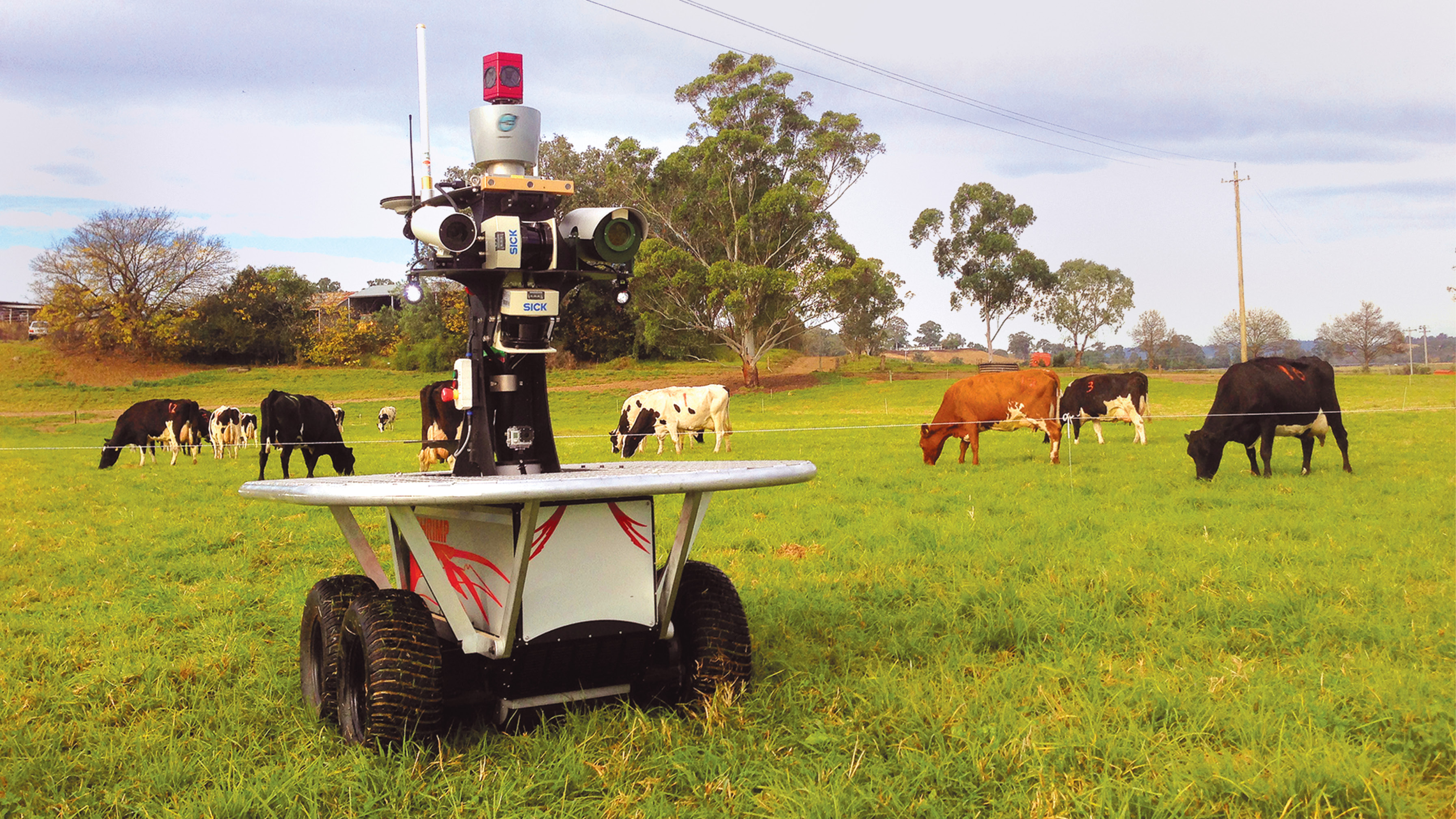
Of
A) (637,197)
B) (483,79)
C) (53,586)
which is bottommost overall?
(53,586)

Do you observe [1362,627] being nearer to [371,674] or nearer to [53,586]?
[371,674]

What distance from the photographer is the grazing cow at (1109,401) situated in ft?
59.1

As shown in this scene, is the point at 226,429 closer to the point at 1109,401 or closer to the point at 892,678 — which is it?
the point at 1109,401

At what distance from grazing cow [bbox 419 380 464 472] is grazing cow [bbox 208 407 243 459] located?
4216mm

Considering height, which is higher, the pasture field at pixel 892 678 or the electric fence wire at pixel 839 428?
the electric fence wire at pixel 839 428

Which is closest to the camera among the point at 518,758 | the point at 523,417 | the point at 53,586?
the point at 518,758

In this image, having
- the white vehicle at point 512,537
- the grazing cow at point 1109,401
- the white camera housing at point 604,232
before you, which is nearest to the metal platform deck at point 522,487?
the white vehicle at point 512,537

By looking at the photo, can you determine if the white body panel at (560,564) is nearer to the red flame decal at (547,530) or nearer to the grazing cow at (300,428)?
the red flame decal at (547,530)

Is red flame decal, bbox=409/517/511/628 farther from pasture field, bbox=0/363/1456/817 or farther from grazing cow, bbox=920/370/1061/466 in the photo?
grazing cow, bbox=920/370/1061/466

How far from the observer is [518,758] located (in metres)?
3.24

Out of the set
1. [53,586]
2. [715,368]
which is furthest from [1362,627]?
[715,368]

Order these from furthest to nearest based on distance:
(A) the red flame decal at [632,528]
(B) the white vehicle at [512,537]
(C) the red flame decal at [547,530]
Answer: (A) the red flame decal at [632,528]
(C) the red flame decal at [547,530]
(B) the white vehicle at [512,537]

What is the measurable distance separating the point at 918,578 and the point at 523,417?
2846 millimetres

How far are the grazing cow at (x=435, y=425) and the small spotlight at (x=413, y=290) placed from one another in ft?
41.6
